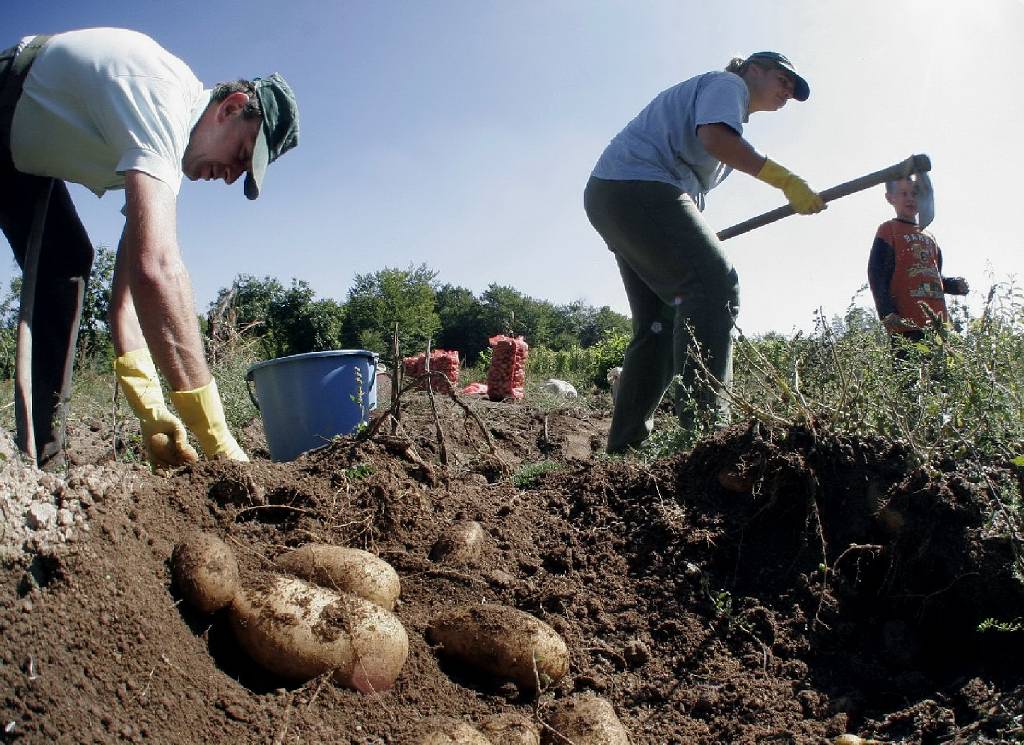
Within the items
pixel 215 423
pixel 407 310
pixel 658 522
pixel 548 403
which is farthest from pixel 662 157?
pixel 407 310

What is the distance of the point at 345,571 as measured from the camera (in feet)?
5.96

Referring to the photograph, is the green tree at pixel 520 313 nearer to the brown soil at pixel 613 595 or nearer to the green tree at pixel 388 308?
the green tree at pixel 388 308

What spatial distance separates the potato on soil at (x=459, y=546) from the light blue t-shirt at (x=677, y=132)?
205 cm

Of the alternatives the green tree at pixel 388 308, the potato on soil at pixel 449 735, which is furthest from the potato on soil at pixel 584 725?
the green tree at pixel 388 308

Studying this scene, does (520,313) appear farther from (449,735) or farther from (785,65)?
(449,735)

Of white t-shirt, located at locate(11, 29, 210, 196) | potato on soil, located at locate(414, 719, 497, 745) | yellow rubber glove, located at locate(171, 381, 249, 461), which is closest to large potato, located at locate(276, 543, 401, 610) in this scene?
potato on soil, located at locate(414, 719, 497, 745)

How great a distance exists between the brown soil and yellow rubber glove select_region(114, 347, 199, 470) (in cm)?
42

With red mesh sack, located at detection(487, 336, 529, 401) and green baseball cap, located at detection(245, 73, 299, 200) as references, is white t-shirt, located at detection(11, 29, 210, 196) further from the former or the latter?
red mesh sack, located at detection(487, 336, 529, 401)

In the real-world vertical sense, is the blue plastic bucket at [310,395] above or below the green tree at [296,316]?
below

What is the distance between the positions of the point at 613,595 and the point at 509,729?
2.02 ft

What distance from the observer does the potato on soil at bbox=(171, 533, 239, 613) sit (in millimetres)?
1584

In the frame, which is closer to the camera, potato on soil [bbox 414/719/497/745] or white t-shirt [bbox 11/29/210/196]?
potato on soil [bbox 414/719/497/745]

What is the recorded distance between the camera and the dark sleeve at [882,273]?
16.3 ft

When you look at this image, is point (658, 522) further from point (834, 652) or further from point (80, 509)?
point (80, 509)
